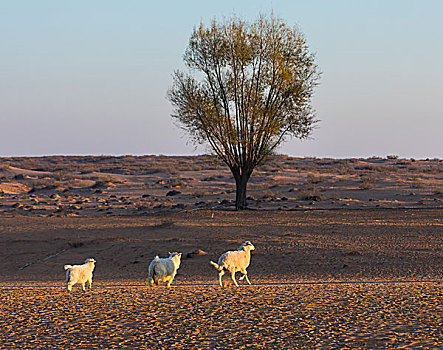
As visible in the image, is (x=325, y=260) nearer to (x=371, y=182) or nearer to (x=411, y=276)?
(x=411, y=276)

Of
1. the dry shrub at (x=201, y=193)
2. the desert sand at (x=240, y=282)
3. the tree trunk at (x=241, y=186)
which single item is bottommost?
the desert sand at (x=240, y=282)

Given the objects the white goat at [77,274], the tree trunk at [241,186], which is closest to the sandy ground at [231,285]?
the white goat at [77,274]

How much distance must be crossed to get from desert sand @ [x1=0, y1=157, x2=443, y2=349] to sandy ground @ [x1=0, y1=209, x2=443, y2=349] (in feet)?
0.14

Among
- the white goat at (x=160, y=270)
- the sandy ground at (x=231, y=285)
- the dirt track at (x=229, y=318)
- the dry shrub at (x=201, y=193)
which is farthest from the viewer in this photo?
the dry shrub at (x=201, y=193)

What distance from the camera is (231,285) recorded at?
15.8 m

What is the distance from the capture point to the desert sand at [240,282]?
32.7 ft

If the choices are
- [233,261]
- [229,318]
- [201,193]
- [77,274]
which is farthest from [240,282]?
[201,193]

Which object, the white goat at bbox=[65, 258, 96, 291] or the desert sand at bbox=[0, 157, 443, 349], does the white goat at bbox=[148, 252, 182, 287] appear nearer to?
the desert sand at bbox=[0, 157, 443, 349]

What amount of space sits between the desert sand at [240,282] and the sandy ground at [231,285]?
0.14 ft

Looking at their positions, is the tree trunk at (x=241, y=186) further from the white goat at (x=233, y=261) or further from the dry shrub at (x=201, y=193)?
the white goat at (x=233, y=261)

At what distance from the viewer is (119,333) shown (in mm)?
10164

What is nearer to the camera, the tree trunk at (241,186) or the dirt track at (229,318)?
the dirt track at (229,318)

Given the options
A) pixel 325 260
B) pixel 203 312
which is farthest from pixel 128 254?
pixel 203 312

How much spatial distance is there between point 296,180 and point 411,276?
5149 cm
